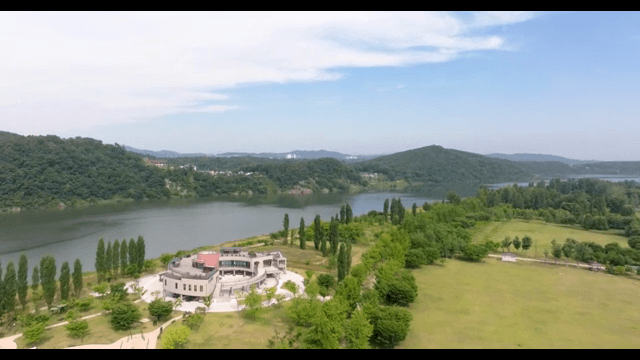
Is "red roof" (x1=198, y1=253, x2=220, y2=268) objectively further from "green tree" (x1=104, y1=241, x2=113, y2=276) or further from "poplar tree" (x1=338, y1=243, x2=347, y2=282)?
"poplar tree" (x1=338, y1=243, x2=347, y2=282)

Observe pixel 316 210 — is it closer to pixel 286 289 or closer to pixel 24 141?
pixel 286 289

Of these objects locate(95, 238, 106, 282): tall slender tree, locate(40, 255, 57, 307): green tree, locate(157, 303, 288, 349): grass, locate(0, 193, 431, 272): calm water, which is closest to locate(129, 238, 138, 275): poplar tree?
locate(95, 238, 106, 282): tall slender tree

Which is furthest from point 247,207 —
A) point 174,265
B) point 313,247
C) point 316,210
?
point 174,265

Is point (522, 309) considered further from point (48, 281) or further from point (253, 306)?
point (48, 281)
